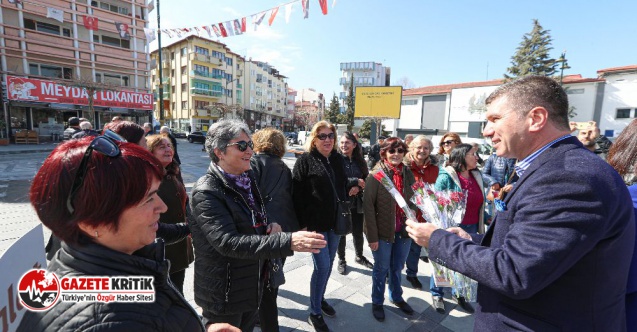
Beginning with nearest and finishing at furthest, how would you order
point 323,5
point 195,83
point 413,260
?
1. point 413,260
2. point 323,5
3. point 195,83

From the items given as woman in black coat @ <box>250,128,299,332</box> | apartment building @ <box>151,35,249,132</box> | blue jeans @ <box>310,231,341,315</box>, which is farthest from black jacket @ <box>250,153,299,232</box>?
apartment building @ <box>151,35,249,132</box>

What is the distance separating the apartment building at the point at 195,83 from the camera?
1581 inches

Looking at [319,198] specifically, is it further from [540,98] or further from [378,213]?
[540,98]

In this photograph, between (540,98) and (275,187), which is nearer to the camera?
(540,98)

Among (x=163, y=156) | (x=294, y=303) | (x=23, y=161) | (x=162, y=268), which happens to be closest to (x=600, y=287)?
(x=162, y=268)

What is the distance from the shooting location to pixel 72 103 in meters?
21.4

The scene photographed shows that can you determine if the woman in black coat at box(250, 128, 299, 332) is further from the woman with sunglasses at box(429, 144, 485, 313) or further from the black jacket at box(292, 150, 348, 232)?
the woman with sunglasses at box(429, 144, 485, 313)

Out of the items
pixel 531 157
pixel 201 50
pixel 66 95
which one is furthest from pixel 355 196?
pixel 201 50

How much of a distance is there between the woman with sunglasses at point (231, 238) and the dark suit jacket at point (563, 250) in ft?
2.96

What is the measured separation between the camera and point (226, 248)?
5.78 ft

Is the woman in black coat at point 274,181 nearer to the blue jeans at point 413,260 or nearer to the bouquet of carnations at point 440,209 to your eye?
the bouquet of carnations at point 440,209

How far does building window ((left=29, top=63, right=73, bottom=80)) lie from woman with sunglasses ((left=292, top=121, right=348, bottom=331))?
2821cm

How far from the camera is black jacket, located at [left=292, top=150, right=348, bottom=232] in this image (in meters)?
3.08

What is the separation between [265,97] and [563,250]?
60.3m
